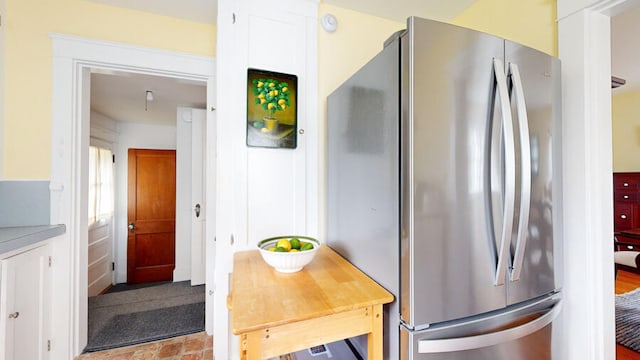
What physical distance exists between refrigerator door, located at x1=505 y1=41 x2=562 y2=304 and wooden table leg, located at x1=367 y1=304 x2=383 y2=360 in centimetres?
51

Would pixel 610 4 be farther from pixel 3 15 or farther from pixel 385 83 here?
pixel 3 15

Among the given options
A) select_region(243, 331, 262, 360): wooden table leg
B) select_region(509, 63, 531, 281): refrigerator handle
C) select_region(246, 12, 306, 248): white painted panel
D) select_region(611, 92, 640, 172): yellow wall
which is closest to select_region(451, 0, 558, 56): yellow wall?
select_region(509, 63, 531, 281): refrigerator handle

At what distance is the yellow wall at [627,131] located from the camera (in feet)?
13.6

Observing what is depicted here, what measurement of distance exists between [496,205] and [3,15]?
2933 millimetres

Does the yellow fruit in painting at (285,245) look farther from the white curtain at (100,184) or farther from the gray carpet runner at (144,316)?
the white curtain at (100,184)

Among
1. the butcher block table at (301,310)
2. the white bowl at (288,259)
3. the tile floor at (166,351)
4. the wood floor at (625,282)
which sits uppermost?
the white bowl at (288,259)

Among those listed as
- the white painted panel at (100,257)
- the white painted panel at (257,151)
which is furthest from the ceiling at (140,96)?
the white painted panel at (100,257)

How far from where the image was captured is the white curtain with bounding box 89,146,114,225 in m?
3.42

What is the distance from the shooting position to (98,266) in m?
3.48

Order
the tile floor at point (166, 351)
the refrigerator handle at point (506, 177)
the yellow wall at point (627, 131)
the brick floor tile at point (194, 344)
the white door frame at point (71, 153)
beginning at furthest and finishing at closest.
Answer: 1. the yellow wall at point (627, 131)
2. the brick floor tile at point (194, 344)
3. the tile floor at point (166, 351)
4. the white door frame at point (71, 153)
5. the refrigerator handle at point (506, 177)

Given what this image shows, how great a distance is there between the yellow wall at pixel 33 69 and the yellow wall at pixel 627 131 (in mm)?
6876

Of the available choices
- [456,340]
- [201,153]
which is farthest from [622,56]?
[201,153]

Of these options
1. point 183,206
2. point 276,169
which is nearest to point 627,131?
point 276,169

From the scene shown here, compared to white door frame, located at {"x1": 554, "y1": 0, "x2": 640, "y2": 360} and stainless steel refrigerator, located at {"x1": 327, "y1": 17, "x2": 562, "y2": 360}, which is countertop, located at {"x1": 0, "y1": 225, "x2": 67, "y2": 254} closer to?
stainless steel refrigerator, located at {"x1": 327, "y1": 17, "x2": 562, "y2": 360}
